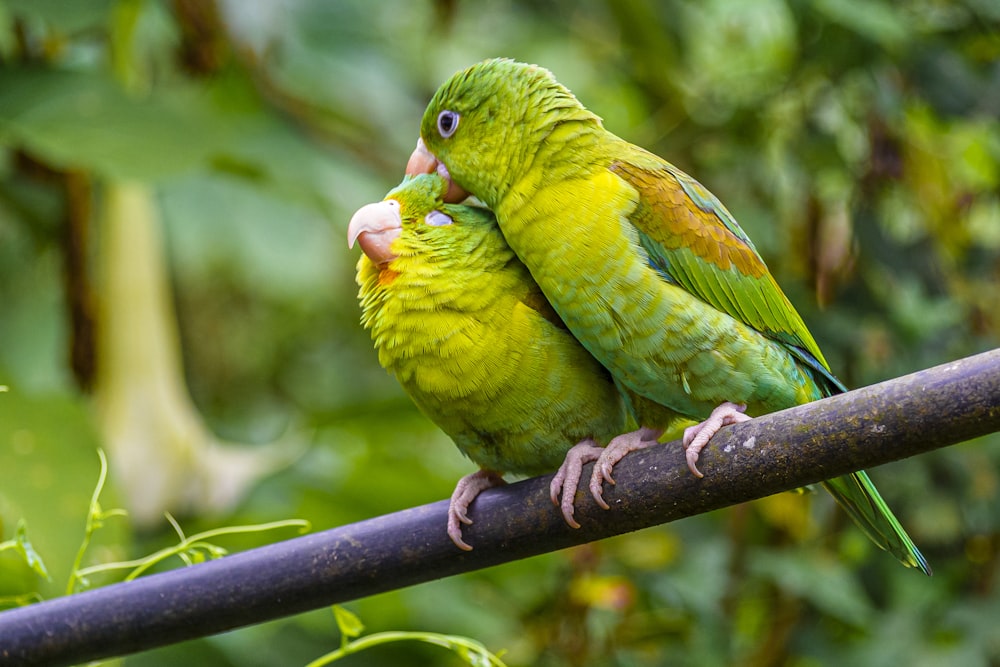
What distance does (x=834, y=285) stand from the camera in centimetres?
258

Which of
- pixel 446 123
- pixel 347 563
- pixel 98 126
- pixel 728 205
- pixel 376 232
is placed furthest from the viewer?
A: pixel 728 205

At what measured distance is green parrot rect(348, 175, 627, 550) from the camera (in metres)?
1.58

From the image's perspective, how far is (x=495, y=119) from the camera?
1.69m

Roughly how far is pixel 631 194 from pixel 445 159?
324mm

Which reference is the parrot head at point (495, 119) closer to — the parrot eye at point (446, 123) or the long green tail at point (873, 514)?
the parrot eye at point (446, 123)

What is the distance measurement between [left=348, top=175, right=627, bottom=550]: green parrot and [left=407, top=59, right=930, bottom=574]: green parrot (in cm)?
6

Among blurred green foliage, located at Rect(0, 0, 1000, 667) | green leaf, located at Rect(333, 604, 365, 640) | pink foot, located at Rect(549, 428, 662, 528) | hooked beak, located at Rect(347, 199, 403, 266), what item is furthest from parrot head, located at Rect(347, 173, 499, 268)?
blurred green foliage, located at Rect(0, 0, 1000, 667)

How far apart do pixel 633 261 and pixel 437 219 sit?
1.06ft

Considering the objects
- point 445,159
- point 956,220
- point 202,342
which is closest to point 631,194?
point 445,159

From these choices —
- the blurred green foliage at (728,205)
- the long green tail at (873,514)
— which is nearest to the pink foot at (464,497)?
the long green tail at (873,514)

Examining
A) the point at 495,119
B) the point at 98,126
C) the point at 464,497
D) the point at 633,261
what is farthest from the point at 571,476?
the point at 98,126

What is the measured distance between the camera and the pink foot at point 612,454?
1.33 m

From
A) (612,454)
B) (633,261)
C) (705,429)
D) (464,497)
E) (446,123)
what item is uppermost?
(446,123)

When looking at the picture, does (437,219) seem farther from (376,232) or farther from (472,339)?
(472,339)
